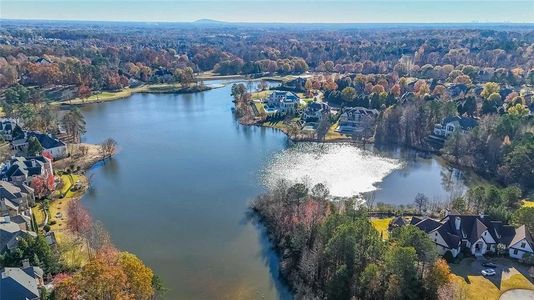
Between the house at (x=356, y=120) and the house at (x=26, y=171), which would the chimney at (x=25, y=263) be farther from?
the house at (x=356, y=120)

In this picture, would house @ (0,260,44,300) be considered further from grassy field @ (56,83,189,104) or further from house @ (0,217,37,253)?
grassy field @ (56,83,189,104)

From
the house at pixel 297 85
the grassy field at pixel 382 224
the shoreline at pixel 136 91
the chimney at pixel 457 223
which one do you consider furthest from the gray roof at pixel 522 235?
the shoreline at pixel 136 91

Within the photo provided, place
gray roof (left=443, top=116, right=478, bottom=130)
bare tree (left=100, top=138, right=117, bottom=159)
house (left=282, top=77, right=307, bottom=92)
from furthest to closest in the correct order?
house (left=282, top=77, right=307, bottom=92)
gray roof (left=443, top=116, right=478, bottom=130)
bare tree (left=100, top=138, right=117, bottom=159)

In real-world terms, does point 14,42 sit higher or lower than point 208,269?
higher

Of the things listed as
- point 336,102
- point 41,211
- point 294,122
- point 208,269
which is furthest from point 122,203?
point 336,102

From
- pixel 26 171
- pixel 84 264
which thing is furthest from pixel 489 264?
pixel 26 171

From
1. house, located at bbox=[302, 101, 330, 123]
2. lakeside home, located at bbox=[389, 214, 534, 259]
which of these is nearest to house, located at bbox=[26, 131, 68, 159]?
house, located at bbox=[302, 101, 330, 123]

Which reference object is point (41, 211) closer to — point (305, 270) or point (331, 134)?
point (305, 270)
